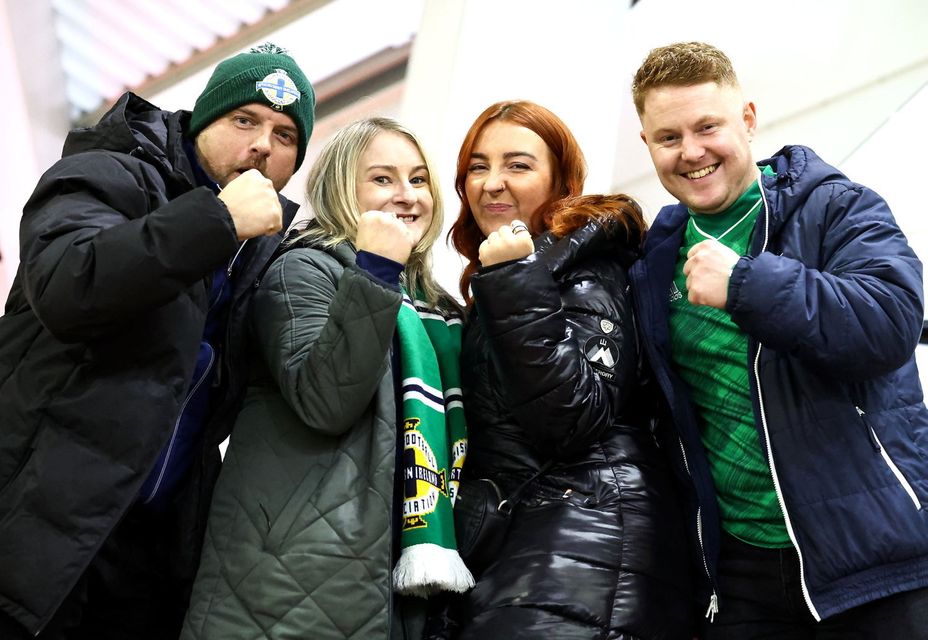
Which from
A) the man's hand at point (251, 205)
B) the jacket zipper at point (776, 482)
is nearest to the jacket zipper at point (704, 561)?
the jacket zipper at point (776, 482)

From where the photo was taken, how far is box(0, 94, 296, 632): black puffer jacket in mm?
1532

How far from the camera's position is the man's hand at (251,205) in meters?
1.64

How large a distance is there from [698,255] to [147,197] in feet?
3.28

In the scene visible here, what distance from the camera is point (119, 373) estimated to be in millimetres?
1641

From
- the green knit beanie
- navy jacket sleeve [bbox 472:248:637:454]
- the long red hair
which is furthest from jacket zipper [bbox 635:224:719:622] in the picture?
the green knit beanie

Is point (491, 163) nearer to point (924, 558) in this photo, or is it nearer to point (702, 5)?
point (924, 558)

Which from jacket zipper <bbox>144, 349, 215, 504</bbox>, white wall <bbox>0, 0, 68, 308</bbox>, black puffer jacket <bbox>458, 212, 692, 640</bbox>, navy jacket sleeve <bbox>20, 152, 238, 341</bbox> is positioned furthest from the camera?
white wall <bbox>0, 0, 68, 308</bbox>

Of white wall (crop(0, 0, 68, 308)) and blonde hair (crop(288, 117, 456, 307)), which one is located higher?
white wall (crop(0, 0, 68, 308))

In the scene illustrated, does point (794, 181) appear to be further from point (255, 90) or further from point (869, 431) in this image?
point (255, 90)

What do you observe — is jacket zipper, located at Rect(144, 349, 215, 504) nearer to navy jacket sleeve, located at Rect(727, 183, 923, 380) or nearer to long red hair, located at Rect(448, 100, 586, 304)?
long red hair, located at Rect(448, 100, 586, 304)

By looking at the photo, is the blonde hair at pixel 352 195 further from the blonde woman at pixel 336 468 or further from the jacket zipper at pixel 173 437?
the jacket zipper at pixel 173 437

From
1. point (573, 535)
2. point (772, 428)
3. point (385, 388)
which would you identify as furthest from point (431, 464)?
point (772, 428)

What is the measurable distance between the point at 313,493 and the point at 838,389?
961 mm

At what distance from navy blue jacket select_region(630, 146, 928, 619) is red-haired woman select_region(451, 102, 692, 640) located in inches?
5.8
